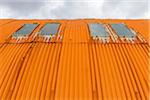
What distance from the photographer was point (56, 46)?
13430mm

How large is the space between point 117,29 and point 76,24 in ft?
10.4

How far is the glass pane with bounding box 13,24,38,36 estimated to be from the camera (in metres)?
15.1

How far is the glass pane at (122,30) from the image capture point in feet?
48.0

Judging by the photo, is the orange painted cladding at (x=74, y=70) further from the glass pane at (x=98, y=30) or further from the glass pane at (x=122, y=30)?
the glass pane at (x=122, y=30)

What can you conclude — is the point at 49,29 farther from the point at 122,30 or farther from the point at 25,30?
the point at 122,30

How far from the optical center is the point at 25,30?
15758mm

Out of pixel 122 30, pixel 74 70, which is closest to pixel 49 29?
pixel 122 30

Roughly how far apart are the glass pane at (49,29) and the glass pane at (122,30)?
3.75 meters

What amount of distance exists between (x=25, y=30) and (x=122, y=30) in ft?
20.0

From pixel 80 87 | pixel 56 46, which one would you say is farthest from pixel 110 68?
pixel 56 46

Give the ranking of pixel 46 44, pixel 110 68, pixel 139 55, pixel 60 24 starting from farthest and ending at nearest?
pixel 60 24, pixel 46 44, pixel 139 55, pixel 110 68

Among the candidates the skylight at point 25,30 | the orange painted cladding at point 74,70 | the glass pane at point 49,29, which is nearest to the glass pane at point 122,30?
the orange painted cladding at point 74,70

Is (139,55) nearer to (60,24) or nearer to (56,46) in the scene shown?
(56,46)

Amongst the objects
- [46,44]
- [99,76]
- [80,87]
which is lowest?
[80,87]
